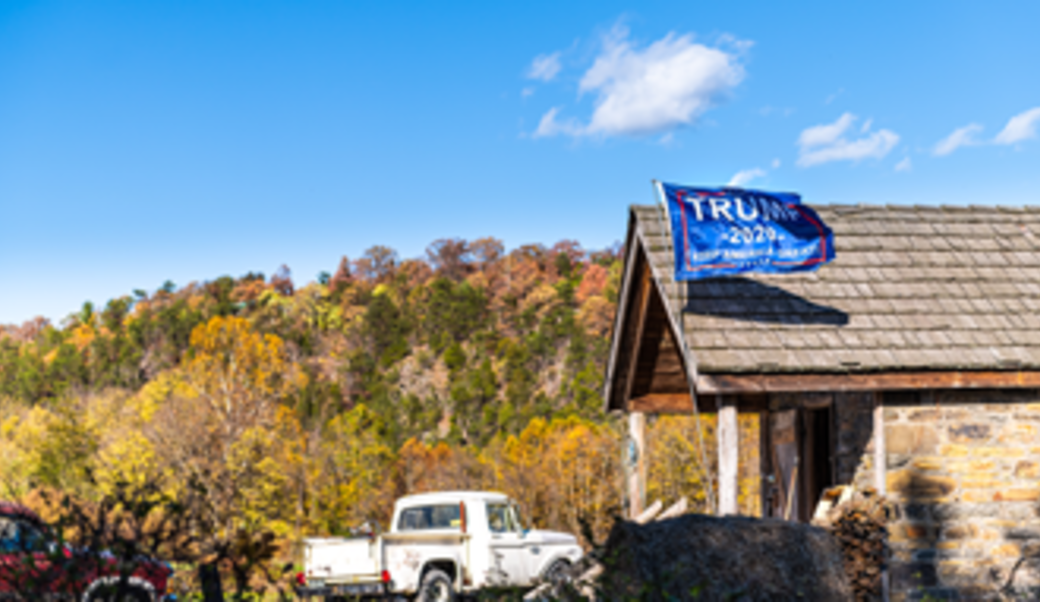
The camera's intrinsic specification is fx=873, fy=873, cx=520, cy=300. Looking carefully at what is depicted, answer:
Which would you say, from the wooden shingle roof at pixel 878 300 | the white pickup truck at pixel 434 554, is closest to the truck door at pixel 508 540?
the white pickup truck at pixel 434 554

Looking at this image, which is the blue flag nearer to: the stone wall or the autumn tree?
the stone wall

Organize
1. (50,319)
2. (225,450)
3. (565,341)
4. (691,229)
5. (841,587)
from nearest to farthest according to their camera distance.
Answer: (841,587) < (691,229) < (225,450) < (565,341) < (50,319)

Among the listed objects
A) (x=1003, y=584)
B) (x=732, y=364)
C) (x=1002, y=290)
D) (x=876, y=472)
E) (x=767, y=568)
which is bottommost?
(x=1003, y=584)

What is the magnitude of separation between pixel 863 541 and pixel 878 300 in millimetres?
2510

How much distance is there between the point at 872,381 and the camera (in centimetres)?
807

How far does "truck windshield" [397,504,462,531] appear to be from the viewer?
12883mm

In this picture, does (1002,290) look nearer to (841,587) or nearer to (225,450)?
(841,587)

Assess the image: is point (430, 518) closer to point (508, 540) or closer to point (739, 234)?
point (508, 540)

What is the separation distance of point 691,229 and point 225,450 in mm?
21756

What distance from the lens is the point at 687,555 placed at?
6371 millimetres

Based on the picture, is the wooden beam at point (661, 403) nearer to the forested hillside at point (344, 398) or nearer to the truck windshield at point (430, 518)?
the forested hillside at point (344, 398)

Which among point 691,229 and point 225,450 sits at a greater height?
point 691,229

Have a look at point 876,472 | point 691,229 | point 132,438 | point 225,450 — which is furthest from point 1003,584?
point 132,438

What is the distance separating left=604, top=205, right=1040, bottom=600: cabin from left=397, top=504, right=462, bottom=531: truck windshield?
5158mm
